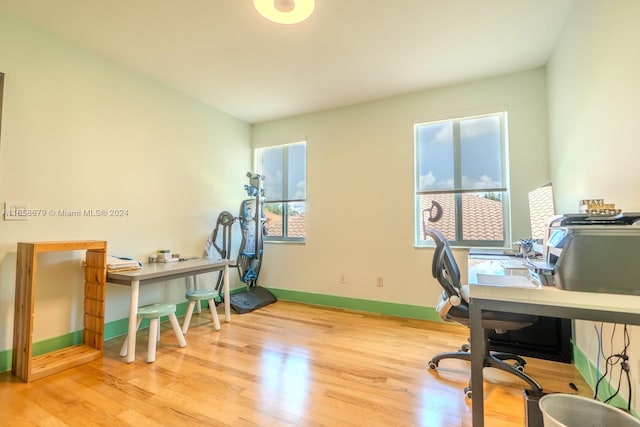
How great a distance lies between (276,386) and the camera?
75.5 inches

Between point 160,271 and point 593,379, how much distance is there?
3191mm

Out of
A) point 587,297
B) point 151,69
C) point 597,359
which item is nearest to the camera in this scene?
point 587,297

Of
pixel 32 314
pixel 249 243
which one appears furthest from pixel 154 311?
pixel 249 243

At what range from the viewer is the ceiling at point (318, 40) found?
2084mm

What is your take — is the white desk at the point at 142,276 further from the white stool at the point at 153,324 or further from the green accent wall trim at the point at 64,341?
the green accent wall trim at the point at 64,341

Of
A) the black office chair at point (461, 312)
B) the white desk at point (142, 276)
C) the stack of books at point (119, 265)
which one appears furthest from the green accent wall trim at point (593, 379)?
the stack of books at point (119, 265)

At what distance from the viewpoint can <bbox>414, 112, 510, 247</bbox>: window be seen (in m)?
3.07

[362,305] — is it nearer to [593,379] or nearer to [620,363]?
[593,379]

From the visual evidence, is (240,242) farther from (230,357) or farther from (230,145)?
(230,357)

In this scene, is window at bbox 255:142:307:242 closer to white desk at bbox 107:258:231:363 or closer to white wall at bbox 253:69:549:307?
white wall at bbox 253:69:549:307

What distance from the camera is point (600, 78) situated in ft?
5.62

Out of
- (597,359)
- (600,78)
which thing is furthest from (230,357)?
(600,78)

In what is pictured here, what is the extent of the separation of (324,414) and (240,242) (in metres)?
2.88

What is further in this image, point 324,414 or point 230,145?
point 230,145
